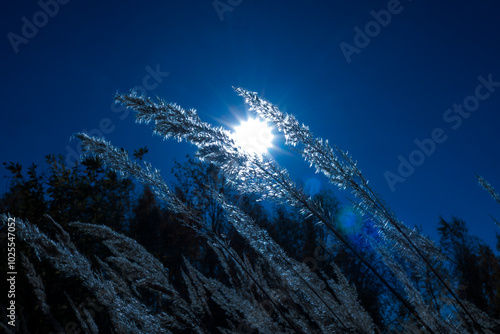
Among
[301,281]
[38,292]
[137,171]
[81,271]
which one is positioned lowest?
[38,292]

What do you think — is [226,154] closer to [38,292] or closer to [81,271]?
[81,271]

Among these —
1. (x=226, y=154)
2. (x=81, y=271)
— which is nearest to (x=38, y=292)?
(x=81, y=271)

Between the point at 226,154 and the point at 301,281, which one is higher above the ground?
the point at 226,154

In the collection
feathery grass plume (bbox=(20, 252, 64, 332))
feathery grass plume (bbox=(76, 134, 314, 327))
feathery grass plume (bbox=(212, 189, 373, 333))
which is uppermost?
feathery grass plume (bbox=(76, 134, 314, 327))

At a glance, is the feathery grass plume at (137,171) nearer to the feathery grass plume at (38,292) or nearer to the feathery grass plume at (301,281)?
the feathery grass plume at (301,281)

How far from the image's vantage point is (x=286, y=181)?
1429 mm

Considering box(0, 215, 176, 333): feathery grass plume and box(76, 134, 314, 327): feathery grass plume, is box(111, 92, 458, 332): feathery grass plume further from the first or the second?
box(0, 215, 176, 333): feathery grass plume

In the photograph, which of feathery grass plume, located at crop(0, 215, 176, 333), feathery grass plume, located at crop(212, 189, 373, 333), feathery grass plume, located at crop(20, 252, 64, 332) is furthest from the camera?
feathery grass plume, located at crop(20, 252, 64, 332)

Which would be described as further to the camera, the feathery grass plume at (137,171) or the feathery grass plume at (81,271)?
the feathery grass plume at (137,171)

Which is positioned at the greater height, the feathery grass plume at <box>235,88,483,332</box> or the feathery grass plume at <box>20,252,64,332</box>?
the feathery grass plume at <box>235,88,483,332</box>

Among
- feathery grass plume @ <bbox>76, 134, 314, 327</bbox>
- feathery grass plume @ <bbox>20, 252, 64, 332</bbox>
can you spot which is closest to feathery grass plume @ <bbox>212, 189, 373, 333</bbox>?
feathery grass plume @ <bbox>76, 134, 314, 327</bbox>

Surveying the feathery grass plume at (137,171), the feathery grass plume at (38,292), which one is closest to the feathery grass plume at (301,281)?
the feathery grass plume at (137,171)

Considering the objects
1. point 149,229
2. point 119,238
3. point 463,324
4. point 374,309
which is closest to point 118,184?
point 119,238

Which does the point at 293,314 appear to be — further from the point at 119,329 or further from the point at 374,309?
the point at 374,309
